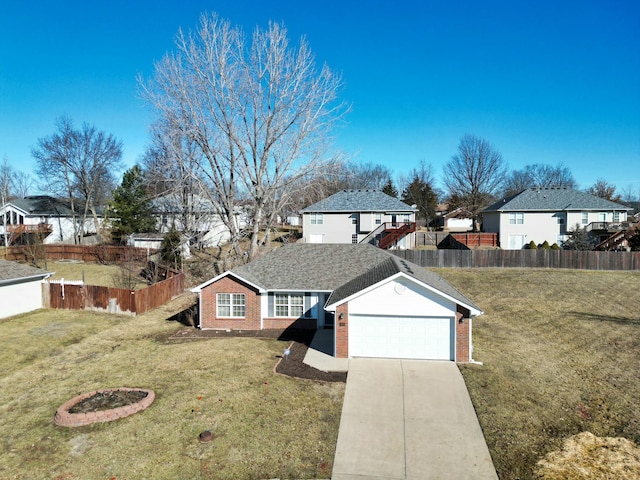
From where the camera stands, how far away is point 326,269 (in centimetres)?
2264

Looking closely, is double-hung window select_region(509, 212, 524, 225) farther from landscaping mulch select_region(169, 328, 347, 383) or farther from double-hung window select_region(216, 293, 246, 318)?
double-hung window select_region(216, 293, 246, 318)

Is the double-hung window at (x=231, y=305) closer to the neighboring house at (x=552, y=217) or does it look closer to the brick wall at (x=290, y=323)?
the brick wall at (x=290, y=323)

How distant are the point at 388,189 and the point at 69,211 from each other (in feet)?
147

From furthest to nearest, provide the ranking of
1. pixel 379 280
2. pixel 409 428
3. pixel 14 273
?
pixel 14 273 → pixel 379 280 → pixel 409 428

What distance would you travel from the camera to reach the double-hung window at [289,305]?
21266mm

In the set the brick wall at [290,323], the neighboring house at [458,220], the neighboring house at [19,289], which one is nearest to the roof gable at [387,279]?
the brick wall at [290,323]

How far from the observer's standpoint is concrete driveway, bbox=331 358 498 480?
948cm

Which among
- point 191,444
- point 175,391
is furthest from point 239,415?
point 175,391

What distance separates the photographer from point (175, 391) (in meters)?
13.4

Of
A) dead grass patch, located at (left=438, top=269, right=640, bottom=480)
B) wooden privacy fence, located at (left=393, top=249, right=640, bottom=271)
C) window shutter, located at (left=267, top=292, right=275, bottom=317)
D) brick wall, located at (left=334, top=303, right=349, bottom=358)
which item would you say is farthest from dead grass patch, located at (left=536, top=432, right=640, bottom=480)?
wooden privacy fence, located at (left=393, top=249, right=640, bottom=271)

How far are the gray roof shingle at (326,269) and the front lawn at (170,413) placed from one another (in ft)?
11.1

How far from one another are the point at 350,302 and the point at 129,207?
34.1 m

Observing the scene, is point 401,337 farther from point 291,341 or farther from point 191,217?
point 191,217

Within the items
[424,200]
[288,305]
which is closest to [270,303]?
[288,305]
